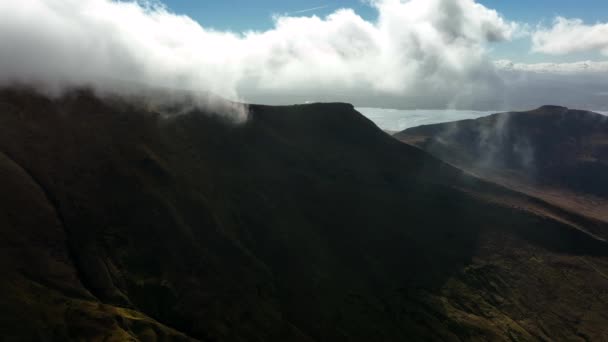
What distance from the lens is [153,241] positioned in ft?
505

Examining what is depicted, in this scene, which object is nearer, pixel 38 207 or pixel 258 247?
pixel 38 207

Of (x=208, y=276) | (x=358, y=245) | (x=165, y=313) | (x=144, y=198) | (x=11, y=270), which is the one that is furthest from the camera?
(x=358, y=245)

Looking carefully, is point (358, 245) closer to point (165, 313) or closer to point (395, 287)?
point (395, 287)

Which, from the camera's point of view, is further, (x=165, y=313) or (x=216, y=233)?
(x=216, y=233)

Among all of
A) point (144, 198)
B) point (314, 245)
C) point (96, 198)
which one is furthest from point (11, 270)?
point (314, 245)

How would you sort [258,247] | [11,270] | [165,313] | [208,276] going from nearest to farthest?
[11,270] → [165,313] → [208,276] → [258,247]

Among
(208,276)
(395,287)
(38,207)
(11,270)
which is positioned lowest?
(395,287)

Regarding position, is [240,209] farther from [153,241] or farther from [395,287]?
[395,287]

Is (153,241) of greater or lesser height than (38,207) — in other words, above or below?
below

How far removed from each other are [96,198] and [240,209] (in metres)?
58.5

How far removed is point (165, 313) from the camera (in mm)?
137625

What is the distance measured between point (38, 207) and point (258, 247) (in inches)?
3218

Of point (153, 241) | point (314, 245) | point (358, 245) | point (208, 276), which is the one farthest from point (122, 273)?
point (358, 245)

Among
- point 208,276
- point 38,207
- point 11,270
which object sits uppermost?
point 38,207
